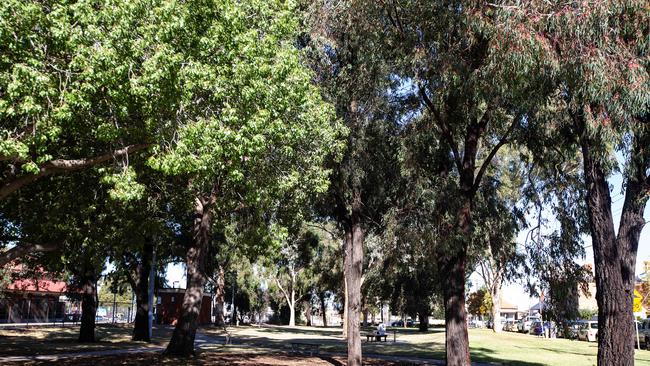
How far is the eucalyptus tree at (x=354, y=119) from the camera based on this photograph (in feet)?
55.9

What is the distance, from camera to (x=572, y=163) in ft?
56.2

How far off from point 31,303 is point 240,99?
164ft

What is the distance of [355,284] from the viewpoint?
18922 millimetres

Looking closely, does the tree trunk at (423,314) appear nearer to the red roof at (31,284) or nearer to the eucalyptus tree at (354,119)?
the red roof at (31,284)

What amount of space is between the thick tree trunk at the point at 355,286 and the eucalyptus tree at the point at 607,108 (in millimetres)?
8147

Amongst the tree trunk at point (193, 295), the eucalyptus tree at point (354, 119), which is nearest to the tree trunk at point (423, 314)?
the eucalyptus tree at point (354, 119)

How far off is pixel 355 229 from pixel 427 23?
24.4ft

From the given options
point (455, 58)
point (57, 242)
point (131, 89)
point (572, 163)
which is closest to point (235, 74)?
point (131, 89)

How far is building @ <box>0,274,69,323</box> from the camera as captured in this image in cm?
4597

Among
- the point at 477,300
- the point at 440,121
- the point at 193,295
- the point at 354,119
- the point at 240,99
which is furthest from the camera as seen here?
the point at 477,300

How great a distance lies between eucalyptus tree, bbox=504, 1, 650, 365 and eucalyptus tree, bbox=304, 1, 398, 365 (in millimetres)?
5516

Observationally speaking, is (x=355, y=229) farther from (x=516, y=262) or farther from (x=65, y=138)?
(x=65, y=138)

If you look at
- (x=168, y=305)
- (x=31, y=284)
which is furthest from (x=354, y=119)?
(x=168, y=305)

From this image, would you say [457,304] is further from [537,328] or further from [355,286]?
[537,328]
